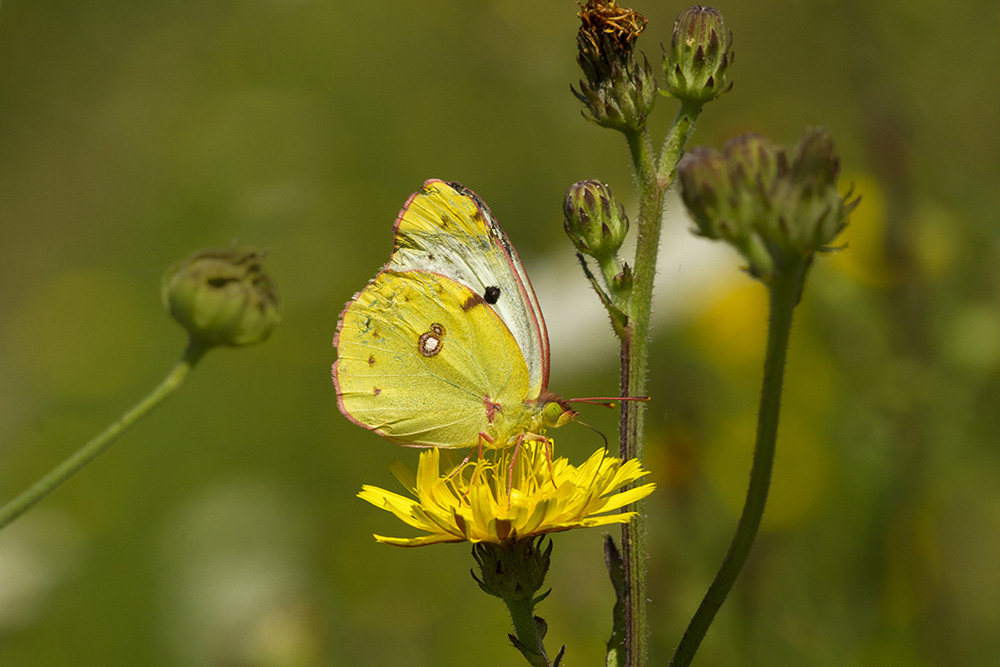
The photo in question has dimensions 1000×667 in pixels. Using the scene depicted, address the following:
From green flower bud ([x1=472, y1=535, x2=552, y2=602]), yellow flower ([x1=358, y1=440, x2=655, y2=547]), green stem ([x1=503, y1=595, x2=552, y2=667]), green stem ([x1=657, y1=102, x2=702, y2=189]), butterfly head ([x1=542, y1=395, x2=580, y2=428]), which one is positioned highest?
green stem ([x1=657, y1=102, x2=702, y2=189])

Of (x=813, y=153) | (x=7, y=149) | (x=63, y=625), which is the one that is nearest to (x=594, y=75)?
(x=813, y=153)

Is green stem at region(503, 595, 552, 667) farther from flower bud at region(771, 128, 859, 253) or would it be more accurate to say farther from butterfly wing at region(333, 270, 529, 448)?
flower bud at region(771, 128, 859, 253)

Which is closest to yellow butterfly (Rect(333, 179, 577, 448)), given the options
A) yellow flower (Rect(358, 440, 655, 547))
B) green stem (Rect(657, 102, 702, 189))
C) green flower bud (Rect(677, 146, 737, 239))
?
yellow flower (Rect(358, 440, 655, 547))

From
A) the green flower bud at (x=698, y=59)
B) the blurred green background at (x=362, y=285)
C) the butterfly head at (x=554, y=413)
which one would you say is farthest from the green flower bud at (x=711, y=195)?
the blurred green background at (x=362, y=285)

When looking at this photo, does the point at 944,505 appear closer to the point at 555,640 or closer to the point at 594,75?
the point at 555,640

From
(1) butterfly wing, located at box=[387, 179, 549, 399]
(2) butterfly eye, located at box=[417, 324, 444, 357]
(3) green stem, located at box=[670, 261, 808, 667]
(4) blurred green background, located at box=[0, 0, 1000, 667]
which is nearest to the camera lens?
(3) green stem, located at box=[670, 261, 808, 667]

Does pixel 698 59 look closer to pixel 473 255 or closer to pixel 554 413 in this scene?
pixel 473 255

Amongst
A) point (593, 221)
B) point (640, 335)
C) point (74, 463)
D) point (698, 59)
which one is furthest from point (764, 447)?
point (74, 463)
